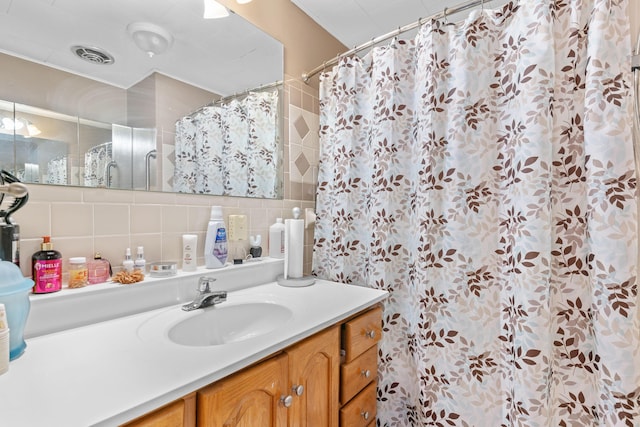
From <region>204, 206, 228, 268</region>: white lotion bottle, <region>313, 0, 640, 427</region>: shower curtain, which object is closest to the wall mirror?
<region>204, 206, 228, 268</region>: white lotion bottle

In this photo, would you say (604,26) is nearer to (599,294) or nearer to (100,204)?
(599,294)

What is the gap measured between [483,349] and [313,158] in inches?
47.8

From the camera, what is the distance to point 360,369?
1144 mm

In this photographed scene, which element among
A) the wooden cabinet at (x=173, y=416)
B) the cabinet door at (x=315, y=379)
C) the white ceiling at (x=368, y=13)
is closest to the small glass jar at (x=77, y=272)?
the wooden cabinet at (x=173, y=416)

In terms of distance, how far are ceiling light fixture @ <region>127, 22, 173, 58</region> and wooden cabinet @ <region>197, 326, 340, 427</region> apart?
1097mm

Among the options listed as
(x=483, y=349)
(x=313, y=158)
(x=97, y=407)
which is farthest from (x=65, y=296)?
(x=483, y=349)

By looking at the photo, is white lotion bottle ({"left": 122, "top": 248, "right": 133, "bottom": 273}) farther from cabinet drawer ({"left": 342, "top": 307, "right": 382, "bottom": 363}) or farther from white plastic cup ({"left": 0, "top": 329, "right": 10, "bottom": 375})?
cabinet drawer ({"left": 342, "top": 307, "right": 382, "bottom": 363})

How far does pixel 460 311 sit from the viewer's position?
117 cm

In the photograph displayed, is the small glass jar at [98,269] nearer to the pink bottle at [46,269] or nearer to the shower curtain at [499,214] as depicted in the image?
the pink bottle at [46,269]

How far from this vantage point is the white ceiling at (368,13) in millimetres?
1577

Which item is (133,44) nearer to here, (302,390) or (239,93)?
(239,93)

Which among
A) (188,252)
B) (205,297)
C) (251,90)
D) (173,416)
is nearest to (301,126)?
(251,90)

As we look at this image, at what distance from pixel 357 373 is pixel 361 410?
16cm

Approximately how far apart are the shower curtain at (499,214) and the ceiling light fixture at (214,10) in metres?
0.60
